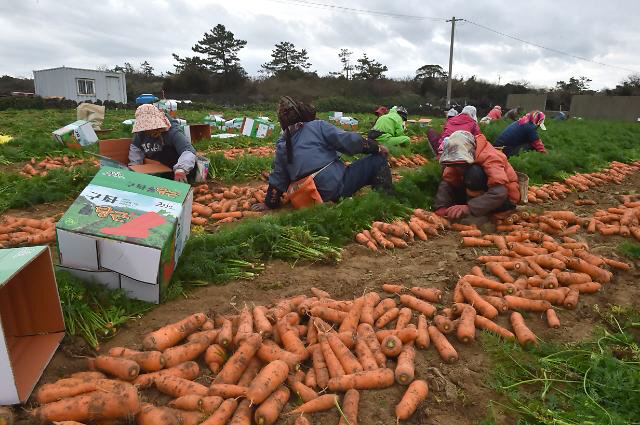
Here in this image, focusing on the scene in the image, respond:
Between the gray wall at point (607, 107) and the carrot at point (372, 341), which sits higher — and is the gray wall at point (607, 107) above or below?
above

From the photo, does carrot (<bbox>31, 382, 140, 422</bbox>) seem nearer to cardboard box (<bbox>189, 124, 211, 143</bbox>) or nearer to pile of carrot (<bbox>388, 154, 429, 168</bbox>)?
pile of carrot (<bbox>388, 154, 429, 168</bbox>)

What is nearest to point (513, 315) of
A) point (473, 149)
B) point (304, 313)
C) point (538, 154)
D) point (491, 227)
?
point (304, 313)

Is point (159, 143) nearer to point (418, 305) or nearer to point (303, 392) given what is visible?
point (418, 305)

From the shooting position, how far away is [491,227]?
506 cm

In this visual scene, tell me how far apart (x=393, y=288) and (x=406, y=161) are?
5.87 m

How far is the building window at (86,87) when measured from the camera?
1300 inches

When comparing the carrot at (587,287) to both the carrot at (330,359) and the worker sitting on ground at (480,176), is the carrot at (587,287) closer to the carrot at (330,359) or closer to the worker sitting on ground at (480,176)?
the worker sitting on ground at (480,176)

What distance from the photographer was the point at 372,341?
272cm

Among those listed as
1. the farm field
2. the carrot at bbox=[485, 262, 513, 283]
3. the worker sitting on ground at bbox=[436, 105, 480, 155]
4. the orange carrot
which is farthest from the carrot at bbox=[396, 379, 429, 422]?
the worker sitting on ground at bbox=[436, 105, 480, 155]

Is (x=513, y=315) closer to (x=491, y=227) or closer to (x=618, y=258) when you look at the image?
(x=618, y=258)

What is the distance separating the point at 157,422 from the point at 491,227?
412 cm

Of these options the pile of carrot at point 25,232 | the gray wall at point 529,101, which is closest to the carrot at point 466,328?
the pile of carrot at point 25,232

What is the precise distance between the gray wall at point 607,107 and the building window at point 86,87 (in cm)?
3736

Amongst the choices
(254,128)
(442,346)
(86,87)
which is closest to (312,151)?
(442,346)
